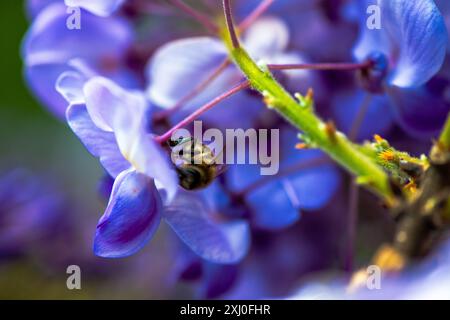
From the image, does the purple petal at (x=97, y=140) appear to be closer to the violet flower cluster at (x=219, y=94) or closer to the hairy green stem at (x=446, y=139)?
the violet flower cluster at (x=219, y=94)

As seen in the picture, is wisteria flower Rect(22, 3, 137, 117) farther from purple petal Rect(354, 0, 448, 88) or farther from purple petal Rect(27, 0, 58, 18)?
purple petal Rect(354, 0, 448, 88)

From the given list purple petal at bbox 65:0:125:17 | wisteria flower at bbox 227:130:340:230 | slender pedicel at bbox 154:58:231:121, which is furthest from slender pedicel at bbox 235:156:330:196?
purple petal at bbox 65:0:125:17

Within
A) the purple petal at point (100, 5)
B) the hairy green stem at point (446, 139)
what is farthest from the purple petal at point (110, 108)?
the hairy green stem at point (446, 139)

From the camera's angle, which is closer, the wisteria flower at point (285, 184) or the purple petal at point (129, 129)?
the purple petal at point (129, 129)

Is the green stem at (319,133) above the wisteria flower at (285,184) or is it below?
below

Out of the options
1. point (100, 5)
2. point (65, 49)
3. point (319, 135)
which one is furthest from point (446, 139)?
point (65, 49)
